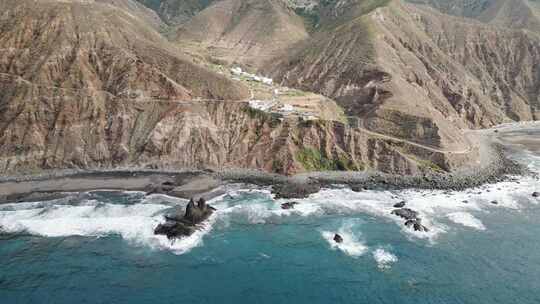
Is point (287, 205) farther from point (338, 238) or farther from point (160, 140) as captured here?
point (160, 140)

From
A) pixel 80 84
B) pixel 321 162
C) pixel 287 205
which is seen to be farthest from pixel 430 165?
pixel 80 84

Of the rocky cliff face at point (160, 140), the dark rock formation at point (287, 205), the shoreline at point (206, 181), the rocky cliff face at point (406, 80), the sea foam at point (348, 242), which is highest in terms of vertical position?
the rocky cliff face at point (406, 80)

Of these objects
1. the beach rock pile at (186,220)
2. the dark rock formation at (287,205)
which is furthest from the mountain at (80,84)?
the dark rock formation at (287,205)

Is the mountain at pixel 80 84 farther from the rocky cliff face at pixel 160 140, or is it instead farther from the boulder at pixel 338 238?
the boulder at pixel 338 238

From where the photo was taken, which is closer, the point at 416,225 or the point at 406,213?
the point at 416,225

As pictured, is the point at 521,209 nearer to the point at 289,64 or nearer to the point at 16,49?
the point at 289,64

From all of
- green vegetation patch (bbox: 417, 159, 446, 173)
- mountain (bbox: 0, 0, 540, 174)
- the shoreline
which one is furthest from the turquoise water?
mountain (bbox: 0, 0, 540, 174)

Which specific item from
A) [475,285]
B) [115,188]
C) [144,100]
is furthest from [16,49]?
[475,285]
